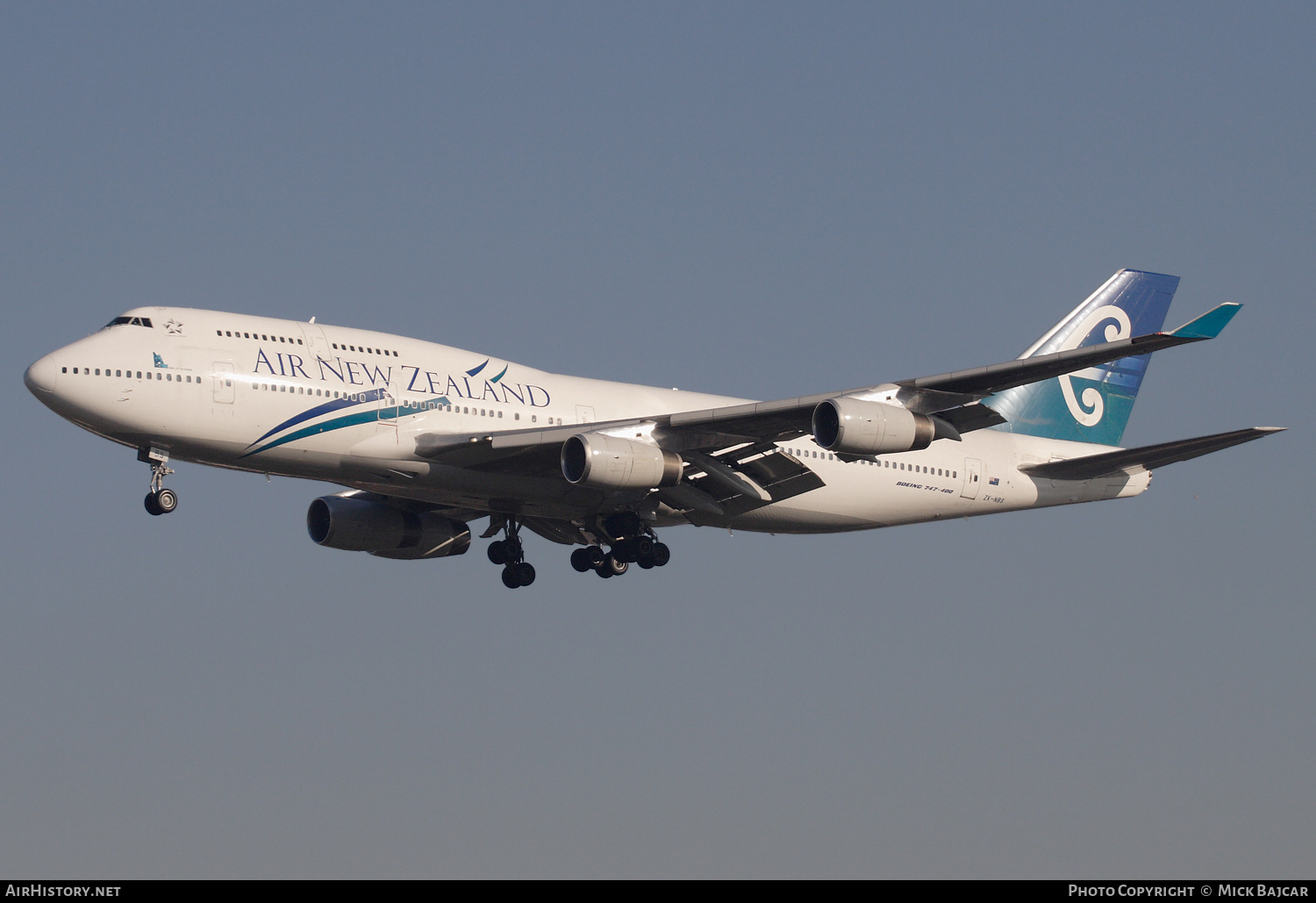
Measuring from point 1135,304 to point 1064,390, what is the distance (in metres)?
3.73

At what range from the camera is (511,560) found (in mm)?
41500

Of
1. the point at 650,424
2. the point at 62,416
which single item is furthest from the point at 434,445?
the point at 62,416

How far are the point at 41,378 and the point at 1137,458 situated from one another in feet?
84.0

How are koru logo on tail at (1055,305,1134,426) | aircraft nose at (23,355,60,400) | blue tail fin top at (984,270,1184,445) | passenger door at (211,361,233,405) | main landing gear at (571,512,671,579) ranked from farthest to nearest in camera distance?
koru logo on tail at (1055,305,1134,426) → blue tail fin top at (984,270,1184,445) → main landing gear at (571,512,671,579) → passenger door at (211,361,233,405) → aircraft nose at (23,355,60,400)

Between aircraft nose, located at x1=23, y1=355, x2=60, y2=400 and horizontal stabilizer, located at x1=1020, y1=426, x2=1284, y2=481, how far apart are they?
24473 mm

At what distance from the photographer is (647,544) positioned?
38406mm

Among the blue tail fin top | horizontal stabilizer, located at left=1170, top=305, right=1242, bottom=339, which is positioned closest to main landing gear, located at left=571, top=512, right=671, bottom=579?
the blue tail fin top

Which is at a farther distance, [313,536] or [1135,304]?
[1135,304]

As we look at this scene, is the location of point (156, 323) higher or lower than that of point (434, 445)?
higher

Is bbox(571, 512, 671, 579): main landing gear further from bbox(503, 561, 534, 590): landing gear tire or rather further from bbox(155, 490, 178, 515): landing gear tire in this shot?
bbox(155, 490, 178, 515): landing gear tire

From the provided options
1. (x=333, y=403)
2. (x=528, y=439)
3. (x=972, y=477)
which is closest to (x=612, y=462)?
(x=528, y=439)

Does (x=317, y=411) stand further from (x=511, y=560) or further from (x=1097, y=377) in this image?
(x=1097, y=377)

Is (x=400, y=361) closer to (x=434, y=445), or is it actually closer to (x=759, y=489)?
(x=434, y=445)

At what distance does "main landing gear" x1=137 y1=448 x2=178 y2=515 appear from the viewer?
33.5 meters
